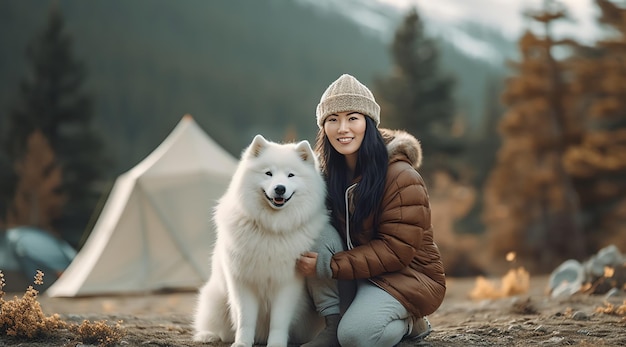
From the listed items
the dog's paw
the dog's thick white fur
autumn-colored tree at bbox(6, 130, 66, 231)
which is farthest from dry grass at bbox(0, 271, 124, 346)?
autumn-colored tree at bbox(6, 130, 66, 231)

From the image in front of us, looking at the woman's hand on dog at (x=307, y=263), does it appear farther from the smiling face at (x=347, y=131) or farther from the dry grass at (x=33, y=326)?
the dry grass at (x=33, y=326)

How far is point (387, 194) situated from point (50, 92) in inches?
720

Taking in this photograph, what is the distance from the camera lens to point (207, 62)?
1881 inches

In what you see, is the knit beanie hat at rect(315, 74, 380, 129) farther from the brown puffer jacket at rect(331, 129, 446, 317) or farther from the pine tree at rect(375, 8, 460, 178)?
the pine tree at rect(375, 8, 460, 178)

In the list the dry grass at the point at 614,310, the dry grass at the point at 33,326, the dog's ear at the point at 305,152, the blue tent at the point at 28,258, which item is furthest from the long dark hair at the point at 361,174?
the blue tent at the point at 28,258

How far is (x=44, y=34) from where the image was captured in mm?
19594

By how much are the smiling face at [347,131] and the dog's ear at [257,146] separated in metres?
0.39

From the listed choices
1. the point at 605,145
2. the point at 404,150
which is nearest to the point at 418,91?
the point at 605,145

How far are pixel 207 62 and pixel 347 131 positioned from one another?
45.7 m

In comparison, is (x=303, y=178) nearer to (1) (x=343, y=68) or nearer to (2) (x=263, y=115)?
(2) (x=263, y=115)

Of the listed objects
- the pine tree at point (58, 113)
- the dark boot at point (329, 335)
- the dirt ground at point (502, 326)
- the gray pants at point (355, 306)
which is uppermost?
the pine tree at point (58, 113)

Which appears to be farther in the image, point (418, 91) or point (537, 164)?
point (418, 91)

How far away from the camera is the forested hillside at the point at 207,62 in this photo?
33281 mm

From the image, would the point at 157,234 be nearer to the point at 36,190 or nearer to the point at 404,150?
the point at 404,150
